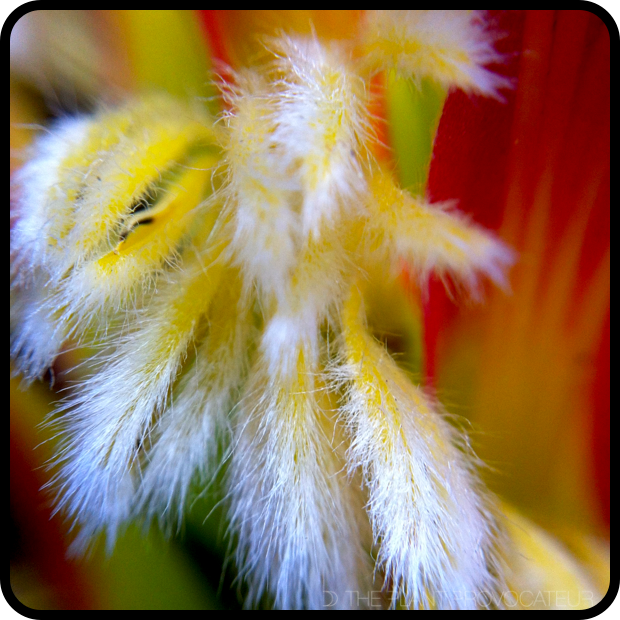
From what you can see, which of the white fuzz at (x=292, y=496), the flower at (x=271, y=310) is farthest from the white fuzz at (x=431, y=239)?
the white fuzz at (x=292, y=496)

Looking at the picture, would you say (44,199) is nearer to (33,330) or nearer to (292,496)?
(33,330)

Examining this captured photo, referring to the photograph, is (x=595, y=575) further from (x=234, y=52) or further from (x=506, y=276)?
(x=234, y=52)

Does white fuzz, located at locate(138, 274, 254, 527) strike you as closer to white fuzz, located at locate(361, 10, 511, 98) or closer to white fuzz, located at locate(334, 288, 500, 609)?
white fuzz, located at locate(334, 288, 500, 609)

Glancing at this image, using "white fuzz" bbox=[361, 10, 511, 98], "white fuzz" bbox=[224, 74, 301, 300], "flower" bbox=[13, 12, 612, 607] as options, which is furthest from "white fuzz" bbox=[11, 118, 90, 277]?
"white fuzz" bbox=[361, 10, 511, 98]

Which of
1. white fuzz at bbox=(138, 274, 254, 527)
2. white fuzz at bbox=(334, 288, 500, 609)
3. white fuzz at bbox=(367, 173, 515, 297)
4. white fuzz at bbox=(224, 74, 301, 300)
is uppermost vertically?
white fuzz at bbox=(224, 74, 301, 300)

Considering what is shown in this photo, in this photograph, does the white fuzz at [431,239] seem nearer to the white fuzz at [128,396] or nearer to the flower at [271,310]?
the flower at [271,310]

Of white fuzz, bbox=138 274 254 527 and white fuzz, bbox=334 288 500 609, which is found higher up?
white fuzz, bbox=138 274 254 527

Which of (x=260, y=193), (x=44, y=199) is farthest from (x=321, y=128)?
(x=44, y=199)

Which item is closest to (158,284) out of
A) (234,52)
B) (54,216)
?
(54,216)
